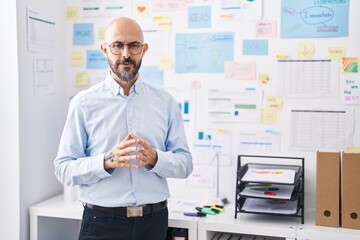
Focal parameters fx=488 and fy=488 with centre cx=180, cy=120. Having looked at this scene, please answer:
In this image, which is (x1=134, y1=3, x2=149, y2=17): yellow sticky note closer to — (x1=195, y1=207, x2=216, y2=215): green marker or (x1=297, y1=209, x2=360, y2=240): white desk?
(x1=195, y1=207, x2=216, y2=215): green marker

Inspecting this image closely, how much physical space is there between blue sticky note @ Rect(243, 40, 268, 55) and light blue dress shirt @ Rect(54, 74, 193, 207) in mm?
684

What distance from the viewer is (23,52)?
8.24 ft

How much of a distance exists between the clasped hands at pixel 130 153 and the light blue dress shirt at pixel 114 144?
0.16 ft

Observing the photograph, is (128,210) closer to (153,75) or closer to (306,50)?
(153,75)

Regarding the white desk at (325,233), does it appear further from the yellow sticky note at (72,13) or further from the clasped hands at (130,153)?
the yellow sticky note at (72,13)

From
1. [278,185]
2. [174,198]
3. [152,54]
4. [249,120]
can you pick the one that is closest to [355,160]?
[278,185]

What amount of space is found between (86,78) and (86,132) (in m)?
0.86

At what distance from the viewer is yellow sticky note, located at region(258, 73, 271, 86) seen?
2.60 metres

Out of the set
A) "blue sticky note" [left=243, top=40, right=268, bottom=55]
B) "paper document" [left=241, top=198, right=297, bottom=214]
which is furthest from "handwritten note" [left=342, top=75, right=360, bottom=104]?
"paper document" [left=241, top=198, right=297, bottom=214]

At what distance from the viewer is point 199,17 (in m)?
2.70

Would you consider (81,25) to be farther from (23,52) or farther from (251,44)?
(251,44)

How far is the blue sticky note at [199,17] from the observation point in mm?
2684

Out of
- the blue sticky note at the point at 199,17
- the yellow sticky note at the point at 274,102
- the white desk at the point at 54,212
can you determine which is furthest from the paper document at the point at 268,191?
the blue sticky note at the point at 199,17

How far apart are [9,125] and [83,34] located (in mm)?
752
